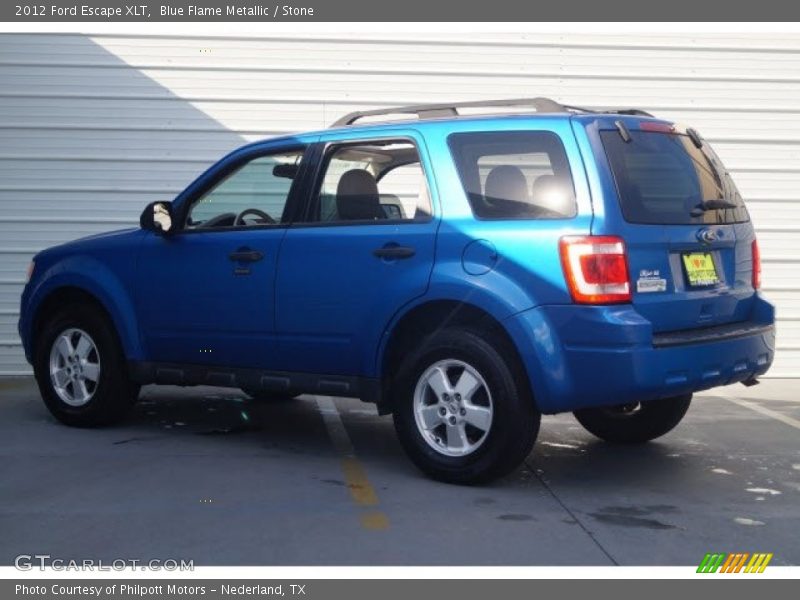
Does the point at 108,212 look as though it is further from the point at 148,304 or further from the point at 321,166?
the point at 321,166

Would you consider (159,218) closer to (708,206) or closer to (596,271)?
(596,271)

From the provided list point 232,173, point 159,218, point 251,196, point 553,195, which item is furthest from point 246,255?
point 553,195

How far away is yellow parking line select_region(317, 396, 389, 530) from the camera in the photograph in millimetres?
5598

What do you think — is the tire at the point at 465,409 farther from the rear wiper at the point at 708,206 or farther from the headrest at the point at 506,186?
the rear wiper at the point at 708,206

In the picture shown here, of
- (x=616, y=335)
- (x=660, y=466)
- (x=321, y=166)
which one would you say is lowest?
(x=660, y=466)

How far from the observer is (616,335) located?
5711mm

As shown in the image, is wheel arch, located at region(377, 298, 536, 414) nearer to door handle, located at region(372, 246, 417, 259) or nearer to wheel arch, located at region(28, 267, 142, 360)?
door handle, located at region(372, 246, 417, 259)

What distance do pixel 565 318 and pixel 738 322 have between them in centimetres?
126

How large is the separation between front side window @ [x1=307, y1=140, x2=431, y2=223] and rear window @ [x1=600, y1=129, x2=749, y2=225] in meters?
1.18

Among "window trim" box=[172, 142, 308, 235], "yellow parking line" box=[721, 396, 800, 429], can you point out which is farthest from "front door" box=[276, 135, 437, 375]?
"yellow parking line" box=[721, 396, 800, 429]

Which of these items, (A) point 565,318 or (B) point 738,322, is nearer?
(A) point 565,318

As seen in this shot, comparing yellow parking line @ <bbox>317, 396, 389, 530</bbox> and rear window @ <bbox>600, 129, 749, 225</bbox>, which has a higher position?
rear window @ <bbox>600, 129, 749, 225</bbox>

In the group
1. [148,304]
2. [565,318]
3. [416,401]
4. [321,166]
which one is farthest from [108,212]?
[565,318]

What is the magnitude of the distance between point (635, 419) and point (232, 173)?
2.91 metres
